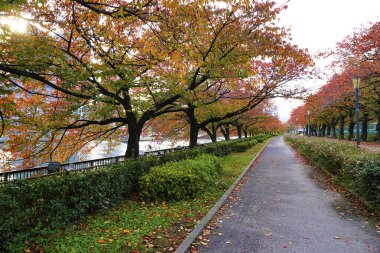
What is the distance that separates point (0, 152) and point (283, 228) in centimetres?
1237

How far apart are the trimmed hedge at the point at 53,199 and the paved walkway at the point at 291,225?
2.62 m

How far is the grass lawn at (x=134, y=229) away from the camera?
3.90 meters

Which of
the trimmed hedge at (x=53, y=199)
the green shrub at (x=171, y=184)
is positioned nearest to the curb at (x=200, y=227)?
the green shrub at (x=171, y=184)

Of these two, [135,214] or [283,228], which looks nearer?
[283,228]

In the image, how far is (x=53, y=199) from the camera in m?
4.48

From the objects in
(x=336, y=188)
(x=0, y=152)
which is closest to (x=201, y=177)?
(x=336, y=188)

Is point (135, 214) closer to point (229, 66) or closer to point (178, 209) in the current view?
point (178, 209)

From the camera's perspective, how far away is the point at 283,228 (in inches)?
191

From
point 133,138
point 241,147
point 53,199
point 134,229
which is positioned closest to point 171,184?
point 134,229

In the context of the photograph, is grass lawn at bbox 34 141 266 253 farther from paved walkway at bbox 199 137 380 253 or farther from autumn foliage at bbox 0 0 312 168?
autumn foliage at bbox 0 0 312 168

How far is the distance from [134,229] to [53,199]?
1566 mm

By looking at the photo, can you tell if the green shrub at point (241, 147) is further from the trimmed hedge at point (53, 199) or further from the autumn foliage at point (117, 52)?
the trimmed hedge at point (53, 199)

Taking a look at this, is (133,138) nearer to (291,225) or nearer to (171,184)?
(171,184)

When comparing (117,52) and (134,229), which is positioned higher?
(117,52)
